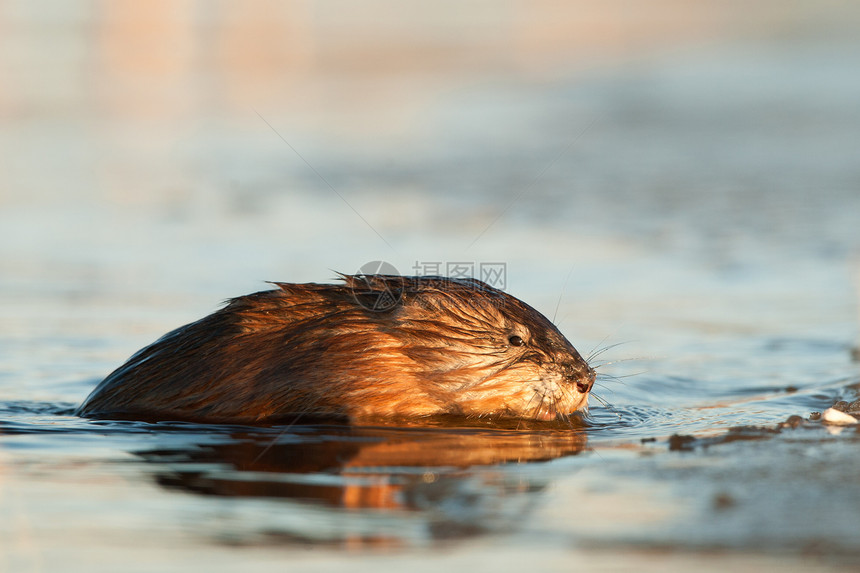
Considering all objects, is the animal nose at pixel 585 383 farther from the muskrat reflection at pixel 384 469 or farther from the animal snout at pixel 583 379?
the muskrat reflection at pixel 384 469

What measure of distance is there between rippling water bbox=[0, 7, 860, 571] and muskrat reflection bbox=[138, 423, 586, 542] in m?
0.02

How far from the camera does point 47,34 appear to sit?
2106cm

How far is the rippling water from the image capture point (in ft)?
13.2

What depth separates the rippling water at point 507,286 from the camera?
403 centimetres

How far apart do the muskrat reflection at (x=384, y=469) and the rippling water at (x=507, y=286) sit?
0.02m

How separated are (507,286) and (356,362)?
386 cm

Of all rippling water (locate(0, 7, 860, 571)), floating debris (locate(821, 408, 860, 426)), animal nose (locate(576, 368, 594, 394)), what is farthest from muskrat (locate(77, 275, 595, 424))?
floating debris (locate(821, 408, 860, 426))

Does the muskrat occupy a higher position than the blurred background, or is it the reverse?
the blurred background

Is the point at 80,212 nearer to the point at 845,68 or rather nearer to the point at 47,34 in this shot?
the point at 47,34

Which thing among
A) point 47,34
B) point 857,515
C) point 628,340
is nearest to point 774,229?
point 628,340

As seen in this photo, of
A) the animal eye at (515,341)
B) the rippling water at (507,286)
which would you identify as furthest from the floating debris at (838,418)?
the animal eye at (515,341)

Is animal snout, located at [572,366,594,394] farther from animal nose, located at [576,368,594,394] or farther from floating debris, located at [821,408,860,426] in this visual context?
floating debris, located at [821,408,860,426]

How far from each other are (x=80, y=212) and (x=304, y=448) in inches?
306

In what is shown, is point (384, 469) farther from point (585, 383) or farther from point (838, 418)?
point (838, 418)
